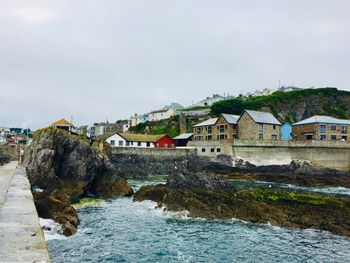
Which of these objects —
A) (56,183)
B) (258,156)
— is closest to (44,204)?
(56,183)

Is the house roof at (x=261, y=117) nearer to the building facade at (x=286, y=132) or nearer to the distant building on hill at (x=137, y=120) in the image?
the building facade at (x=286, y=132)

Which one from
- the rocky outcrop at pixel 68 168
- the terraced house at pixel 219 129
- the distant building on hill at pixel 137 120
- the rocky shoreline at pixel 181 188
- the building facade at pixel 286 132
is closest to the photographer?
the rocky shoreline at pixel 181 188

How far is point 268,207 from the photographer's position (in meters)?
25.1

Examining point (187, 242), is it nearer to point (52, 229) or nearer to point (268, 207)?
point (52, 229)

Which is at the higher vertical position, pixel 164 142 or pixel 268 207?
pixel 164 142

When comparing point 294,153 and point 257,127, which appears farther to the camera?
point 257,127

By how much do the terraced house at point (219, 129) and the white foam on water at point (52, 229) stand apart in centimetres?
4717

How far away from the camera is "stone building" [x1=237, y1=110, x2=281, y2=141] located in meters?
63.4

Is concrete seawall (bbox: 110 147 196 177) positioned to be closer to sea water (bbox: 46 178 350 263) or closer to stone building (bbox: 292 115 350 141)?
stone building (bbox: 292 115 350 141)

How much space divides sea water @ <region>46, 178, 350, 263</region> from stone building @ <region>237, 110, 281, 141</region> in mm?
41551

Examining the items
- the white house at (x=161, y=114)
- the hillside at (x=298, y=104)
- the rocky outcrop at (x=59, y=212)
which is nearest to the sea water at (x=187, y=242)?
the rocky outcrop at (x=59, y=212)

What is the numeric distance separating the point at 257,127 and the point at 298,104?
135 ft

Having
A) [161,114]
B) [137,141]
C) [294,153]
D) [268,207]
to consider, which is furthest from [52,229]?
[161,114]

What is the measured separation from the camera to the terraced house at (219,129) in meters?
66.8
